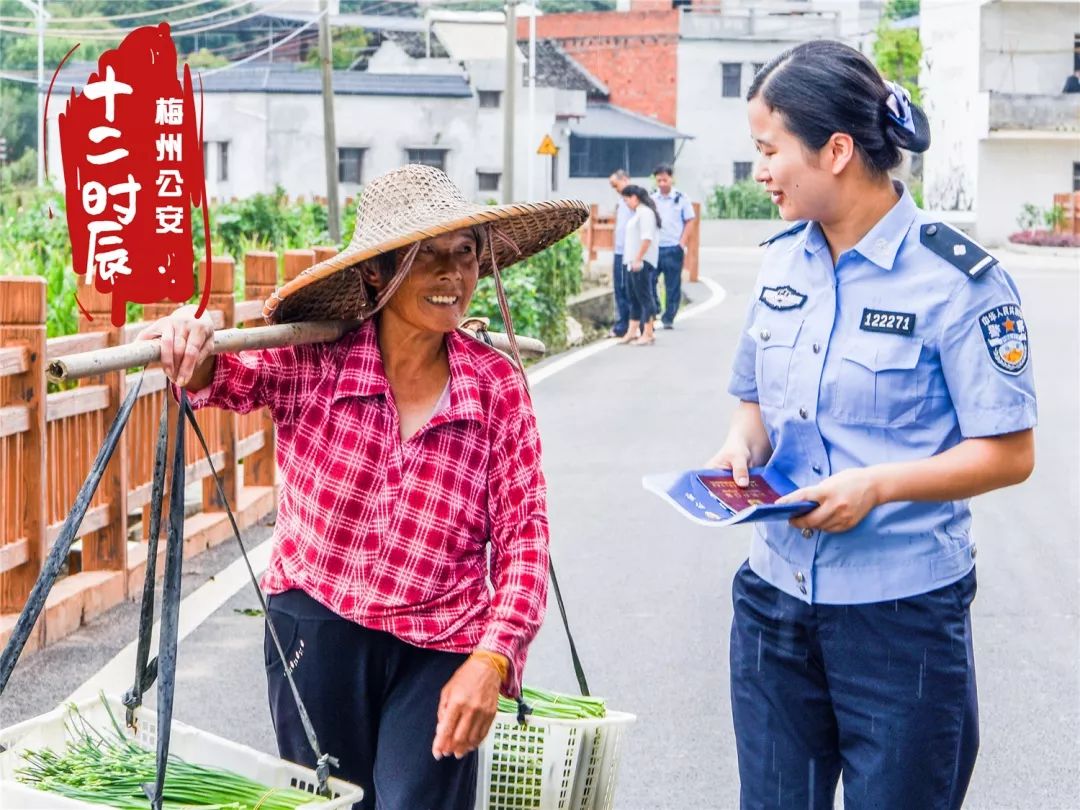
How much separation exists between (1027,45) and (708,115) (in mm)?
14144

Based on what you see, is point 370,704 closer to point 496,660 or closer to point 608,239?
point 496,660

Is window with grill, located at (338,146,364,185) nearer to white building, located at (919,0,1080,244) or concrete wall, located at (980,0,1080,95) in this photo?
white building, located at (919,0,1080,244)

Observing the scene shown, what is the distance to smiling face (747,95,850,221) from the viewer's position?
2.83 metres

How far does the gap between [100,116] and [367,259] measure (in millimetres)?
4859

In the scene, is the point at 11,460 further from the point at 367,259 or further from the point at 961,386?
the point at 961,386

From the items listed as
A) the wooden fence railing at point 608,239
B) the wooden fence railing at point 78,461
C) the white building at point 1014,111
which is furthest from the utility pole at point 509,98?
the wooden fence railing at point 78,461

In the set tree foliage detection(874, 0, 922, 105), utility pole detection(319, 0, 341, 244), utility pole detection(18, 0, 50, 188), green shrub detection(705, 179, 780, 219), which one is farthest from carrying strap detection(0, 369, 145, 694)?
tree foliage detection(874, 0, 922, 105)

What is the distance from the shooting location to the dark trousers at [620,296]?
66.3 ft

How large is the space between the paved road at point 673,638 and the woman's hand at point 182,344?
2622 mm

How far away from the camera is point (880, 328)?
9.29 ft

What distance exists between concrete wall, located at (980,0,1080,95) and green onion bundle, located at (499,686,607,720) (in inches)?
1825

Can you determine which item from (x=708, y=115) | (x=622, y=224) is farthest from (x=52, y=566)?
(x=708, y=115)

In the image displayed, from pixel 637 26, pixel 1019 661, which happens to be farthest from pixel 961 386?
pixel 637 26

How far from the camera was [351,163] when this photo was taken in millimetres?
52375
